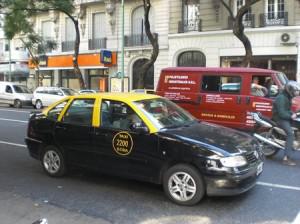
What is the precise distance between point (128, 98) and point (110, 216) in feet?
6.41

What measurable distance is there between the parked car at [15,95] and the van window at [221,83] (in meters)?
17.3

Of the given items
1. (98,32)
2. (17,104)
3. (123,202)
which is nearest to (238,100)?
(123,202)

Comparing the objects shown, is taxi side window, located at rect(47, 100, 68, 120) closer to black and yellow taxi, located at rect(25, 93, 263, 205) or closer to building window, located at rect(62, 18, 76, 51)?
black and yellow taxi, located at rect(25, 93, 263, 205)

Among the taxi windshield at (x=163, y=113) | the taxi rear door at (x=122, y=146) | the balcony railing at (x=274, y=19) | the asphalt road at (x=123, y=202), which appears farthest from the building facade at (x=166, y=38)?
the taxi rear door at (x=122, y=146)

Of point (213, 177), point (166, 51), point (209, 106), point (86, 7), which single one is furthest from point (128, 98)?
point (86, 7)

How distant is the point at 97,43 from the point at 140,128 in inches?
1032

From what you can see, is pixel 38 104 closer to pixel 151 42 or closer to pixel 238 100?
pixel 151 42

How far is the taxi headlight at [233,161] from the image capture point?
5.47m

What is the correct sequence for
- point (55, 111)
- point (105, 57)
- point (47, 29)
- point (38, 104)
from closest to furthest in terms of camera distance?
point (55, 111), point (38, 104), point (105, 57), point (47, 29)

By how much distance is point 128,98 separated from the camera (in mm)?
6562

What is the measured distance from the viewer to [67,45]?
33.7 meters

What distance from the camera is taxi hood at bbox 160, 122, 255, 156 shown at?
5.61m

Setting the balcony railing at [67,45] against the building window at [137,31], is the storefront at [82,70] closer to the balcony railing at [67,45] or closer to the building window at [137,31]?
the balcony railing at [67,45]

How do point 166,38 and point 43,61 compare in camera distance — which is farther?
point 43,61
